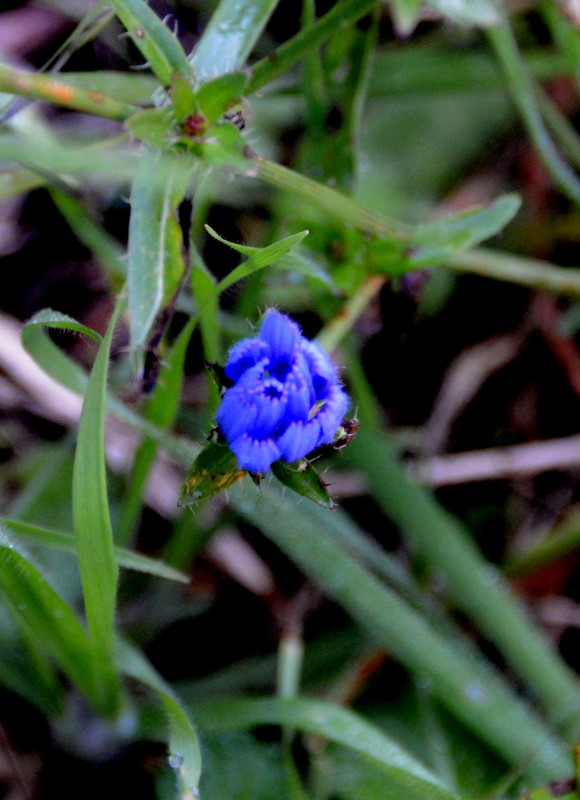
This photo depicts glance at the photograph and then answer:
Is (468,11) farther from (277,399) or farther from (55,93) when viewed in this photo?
(277,399)

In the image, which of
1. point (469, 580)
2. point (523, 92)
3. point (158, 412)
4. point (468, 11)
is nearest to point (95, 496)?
point (158, 412)

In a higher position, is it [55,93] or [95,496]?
[55,93]

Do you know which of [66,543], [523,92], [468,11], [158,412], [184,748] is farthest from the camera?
[523,92]

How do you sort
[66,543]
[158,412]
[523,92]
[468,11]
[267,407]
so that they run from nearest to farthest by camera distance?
[267,407], [66,543], [158,412], [468,11], [523,92]

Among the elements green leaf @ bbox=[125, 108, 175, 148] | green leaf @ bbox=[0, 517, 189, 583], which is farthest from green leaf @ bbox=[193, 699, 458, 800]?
green leaf @ bbox=[125, 108, 175, 148]

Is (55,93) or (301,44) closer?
(55,93)

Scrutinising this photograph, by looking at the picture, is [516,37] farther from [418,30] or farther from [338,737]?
[338,737]

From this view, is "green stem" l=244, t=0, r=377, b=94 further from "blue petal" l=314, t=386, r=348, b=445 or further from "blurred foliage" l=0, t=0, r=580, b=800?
"blue petal" l=314, t=386, r=348, b=445
